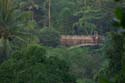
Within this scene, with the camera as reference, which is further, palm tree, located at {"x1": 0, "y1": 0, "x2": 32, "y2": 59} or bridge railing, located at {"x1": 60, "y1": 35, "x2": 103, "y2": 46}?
bridge railing, located at {"x1": 60, "y1": 35, "x2": 103, "y2": 46}

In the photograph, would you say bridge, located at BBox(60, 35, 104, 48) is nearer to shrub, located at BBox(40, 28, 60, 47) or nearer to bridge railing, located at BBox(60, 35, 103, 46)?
bridge railing, located at BBox(60, 35, 103, 46)

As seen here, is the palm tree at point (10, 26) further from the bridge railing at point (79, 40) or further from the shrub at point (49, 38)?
the bridge railing at point (79, 40)

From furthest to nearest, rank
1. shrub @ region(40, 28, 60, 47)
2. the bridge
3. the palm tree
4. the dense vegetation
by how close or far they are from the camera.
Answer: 1. the bridge
2. shrub @ region(40, 28, 60, 47)
3. the palm tree
4. the dense vegetation

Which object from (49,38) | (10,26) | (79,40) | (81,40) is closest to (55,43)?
(49,38)

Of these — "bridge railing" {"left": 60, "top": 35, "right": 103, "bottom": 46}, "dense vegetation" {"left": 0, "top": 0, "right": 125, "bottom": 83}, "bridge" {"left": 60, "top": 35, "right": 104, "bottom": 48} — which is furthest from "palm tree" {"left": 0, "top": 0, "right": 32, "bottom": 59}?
"bridge railing" {"left": 60, "top": 35, "right": 103, "bottom": 46}

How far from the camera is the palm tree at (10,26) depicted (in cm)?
1725

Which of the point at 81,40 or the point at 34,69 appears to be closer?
the point at 34,69

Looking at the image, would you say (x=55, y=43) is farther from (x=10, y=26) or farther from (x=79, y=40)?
(x=10, y=26)

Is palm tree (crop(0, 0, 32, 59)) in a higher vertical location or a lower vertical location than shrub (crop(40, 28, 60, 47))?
higher

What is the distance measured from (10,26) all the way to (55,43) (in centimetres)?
871

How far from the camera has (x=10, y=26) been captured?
17531 mm

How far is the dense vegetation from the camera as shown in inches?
526

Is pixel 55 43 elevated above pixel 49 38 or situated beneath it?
situated beneath

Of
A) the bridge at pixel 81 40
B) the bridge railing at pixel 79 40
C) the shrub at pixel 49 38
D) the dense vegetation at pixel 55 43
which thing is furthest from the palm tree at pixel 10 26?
the bridge railing at pixel 79 40
